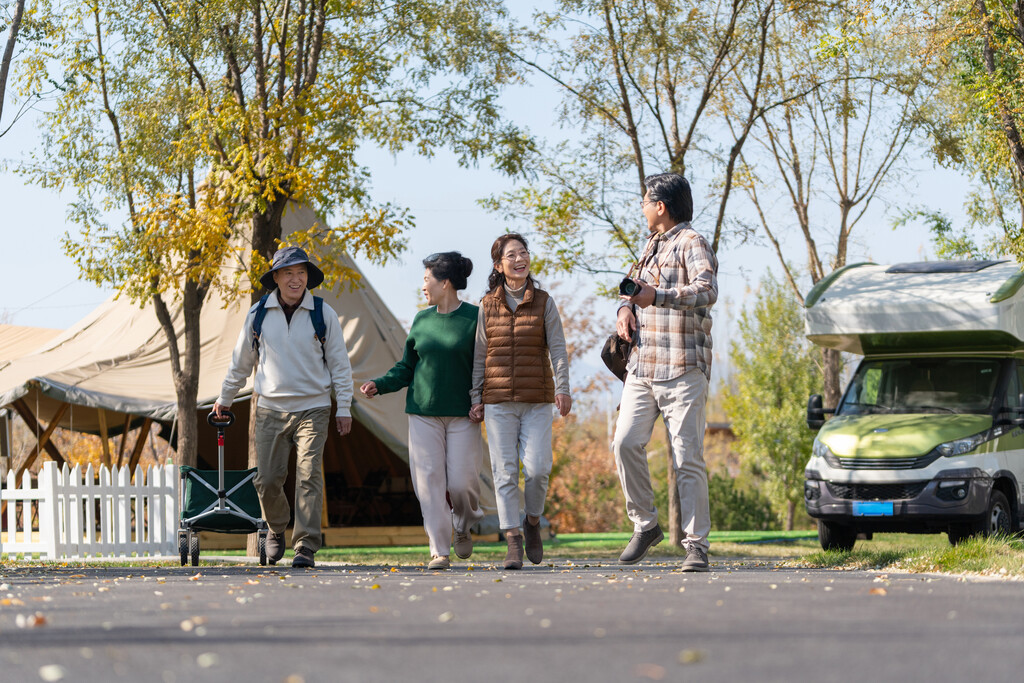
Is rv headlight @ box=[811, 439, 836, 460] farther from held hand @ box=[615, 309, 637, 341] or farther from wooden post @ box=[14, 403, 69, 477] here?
wooden post @ box=[14, 403, 69, 477]

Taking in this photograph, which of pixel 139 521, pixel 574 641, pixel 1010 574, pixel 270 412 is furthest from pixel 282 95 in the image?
pixel 574 641

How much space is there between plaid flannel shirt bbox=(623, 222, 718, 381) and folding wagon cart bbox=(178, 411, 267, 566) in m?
2.92

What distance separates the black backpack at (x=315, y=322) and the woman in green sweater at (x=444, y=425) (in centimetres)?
58

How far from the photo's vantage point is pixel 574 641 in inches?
137

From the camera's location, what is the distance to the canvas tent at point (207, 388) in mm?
16372

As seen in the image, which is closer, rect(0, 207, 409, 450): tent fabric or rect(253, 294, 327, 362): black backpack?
rect(253, 294, 327, 362): black backpack

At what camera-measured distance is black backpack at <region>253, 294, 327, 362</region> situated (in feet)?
25.5

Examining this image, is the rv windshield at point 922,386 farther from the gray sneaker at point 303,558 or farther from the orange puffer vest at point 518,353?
the gray sneaker at point 303,558

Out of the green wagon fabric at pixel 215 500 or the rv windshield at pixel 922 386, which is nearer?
the green wagon fabric at pixel 215 500

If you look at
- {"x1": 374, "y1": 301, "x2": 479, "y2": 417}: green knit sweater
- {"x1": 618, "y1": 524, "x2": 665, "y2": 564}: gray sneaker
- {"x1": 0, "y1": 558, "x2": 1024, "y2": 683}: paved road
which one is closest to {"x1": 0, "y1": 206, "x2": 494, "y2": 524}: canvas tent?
{"x1": 374, "y1": 301, "x2": 479, "y2": 417}: green knit sweater

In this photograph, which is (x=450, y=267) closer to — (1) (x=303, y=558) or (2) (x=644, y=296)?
(2) (x=644, y=296)

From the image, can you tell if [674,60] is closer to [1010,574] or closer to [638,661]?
[1010,574]

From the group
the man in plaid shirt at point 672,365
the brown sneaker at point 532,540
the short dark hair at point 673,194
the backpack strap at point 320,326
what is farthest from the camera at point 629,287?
the backpack strap at point 320,326

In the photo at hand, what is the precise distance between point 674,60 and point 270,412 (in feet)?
27.4
